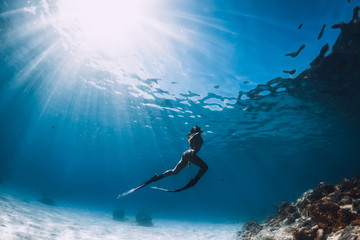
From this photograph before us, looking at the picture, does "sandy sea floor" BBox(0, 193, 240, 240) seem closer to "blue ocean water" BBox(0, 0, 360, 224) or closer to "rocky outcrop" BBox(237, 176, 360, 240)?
"rocky outcrop" BBox(237, 176, 360, 240)

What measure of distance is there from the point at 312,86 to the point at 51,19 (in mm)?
20895

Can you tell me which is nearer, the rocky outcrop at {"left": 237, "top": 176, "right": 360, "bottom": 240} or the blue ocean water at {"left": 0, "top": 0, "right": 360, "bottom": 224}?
the rocky outcrop at {"left": 237, "top": 176, "right": 360, "bottom": 240}

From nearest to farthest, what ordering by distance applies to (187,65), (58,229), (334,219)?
1. (334,219)
2. (58,229)
3. (187,65)

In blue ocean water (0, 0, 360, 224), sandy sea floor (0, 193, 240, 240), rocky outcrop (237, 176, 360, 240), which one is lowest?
rocky outcrop (237, 176, 360, 240)

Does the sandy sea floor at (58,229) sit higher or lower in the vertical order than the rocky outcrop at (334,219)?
higher

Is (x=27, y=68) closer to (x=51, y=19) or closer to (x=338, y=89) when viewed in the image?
(x=51, y=19)

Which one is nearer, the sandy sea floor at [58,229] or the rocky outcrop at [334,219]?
the rocky outcrop at [334,219]

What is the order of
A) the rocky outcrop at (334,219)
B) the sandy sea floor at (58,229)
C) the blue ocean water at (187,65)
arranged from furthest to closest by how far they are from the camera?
1. the blue ocean water at (187,65)
2. the sandy sea floor at (58,229)
3. the rocky outcrop at (334,219)

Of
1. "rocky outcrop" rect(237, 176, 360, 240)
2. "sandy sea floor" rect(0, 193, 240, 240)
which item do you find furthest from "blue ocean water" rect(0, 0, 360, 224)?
"sandy sea floor" rect(0, 193, 240, 240)

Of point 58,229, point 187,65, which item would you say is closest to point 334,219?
point 187,65

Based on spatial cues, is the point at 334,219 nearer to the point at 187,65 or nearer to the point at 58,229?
the point at 187,65

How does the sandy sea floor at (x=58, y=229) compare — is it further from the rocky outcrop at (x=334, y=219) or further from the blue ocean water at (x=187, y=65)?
the blue ocean water at (x=187, y=65)

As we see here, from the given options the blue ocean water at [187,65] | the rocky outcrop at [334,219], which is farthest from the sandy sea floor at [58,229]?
the blue ocean water at [187,65]

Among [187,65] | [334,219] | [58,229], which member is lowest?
[334,219]
